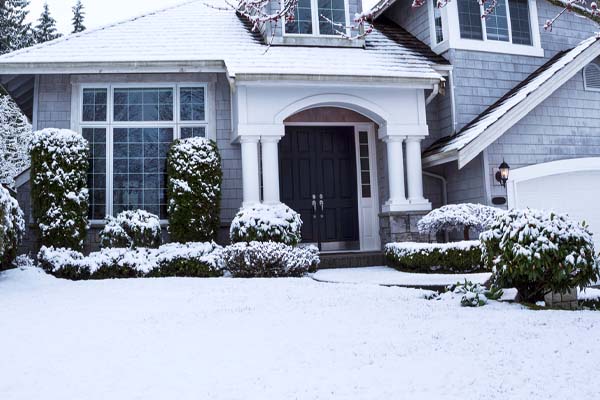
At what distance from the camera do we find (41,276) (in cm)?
793

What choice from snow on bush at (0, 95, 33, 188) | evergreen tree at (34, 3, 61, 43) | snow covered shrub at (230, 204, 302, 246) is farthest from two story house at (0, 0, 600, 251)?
evergreen tree at (34, 3, 61, 43)

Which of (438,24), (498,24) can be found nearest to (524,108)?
(498,24)

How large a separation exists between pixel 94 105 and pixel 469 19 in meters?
8.40

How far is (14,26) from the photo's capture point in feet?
94.9

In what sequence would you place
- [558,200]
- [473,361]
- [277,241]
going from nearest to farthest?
1. [473,361]
2. [277,241]
3. [558,200]

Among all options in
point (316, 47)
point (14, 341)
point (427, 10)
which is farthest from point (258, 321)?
point (427, 10)

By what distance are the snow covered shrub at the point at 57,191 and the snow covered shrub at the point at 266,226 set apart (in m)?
2.84

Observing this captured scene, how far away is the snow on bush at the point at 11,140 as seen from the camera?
80.1 ft

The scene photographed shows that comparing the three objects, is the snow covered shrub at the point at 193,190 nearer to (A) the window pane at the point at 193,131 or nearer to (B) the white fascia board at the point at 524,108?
(A) the window pane at the point at 193,131

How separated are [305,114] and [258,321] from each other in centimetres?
715

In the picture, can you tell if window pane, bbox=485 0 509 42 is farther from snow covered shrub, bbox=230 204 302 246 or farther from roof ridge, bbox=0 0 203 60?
roof ridge, bbox=0 0 203 60

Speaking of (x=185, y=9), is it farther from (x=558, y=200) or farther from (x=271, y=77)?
(x=558, y=200)

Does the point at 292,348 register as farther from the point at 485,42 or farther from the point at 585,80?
the point at 585,80

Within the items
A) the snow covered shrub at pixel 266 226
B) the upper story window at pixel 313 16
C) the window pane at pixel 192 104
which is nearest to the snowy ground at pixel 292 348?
the snow covered shrub at pixel 266 226
